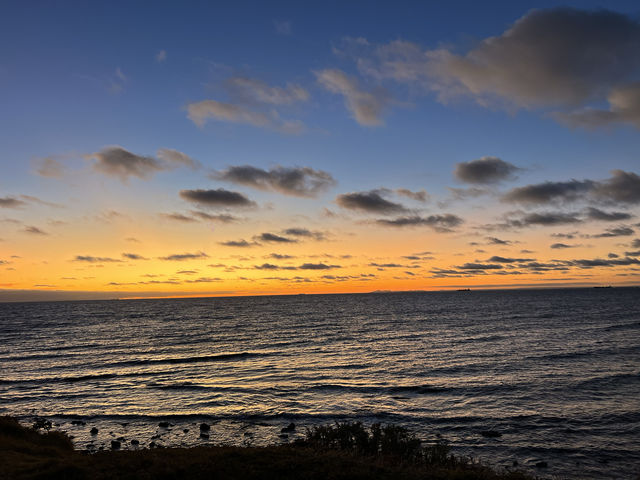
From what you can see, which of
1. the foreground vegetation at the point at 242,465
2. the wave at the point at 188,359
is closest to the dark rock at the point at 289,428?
the foreground vegetation at the point at 242,465

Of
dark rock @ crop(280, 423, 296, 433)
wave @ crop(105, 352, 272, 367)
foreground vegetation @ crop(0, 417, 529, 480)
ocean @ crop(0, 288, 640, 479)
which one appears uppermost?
foreground vegetation @ crop(0, 417, 529, 480)

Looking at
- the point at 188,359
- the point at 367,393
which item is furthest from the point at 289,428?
the point at 188,359

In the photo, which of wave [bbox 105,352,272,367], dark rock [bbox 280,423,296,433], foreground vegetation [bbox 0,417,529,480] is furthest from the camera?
wave [bbox 105,352,272,367]

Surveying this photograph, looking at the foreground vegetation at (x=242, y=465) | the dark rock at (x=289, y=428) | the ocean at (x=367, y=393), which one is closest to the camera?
the foreground vegetation at (x=242, y=465)

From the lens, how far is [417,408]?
31.0 metres

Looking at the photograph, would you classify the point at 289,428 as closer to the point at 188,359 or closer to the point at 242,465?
the point at 242,465

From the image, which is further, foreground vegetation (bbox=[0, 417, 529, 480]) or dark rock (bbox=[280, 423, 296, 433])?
dark rock (bbox=[280, 423, 296, 433])

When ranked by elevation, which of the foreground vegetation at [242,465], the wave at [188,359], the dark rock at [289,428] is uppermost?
the foreground vegetation at [242,465]

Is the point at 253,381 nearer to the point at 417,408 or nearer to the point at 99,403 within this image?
the point at 99,403

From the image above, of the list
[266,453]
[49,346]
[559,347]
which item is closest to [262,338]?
[49,346]

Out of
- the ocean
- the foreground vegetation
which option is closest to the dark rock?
the ocean

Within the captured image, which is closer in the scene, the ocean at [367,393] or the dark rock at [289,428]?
the ocean at [367,393]

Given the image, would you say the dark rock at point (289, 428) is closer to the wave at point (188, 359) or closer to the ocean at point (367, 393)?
the ocean at point (367, 393)

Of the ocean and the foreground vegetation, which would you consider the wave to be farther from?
the foreground vegetation
